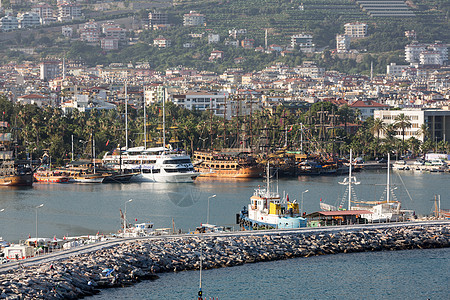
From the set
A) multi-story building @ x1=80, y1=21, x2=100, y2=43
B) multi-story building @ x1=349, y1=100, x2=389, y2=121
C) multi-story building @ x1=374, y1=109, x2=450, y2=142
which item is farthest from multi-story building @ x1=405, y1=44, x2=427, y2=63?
multi-story building @ x1=374, y1=109, x2=450, y2=142

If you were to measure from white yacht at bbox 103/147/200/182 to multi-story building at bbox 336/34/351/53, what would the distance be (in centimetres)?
12029

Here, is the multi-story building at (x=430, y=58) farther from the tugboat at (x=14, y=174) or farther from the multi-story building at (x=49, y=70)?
the tugboat at (x=14, y=174)

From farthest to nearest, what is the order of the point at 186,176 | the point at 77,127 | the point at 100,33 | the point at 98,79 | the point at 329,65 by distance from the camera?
the point at 100,33, the point at 329,65, the point at 98,79, the point at 77,127, the point at 186,176

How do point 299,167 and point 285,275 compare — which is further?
point 299,167

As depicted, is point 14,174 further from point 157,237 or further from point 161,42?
point 161,42

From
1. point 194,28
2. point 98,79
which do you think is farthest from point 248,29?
point 98,79

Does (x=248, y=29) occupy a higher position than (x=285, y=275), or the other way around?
(x=248, y=29)

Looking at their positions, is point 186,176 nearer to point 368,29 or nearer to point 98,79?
point 98,79

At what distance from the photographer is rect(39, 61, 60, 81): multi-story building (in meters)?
165

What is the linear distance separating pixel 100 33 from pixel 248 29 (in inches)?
1079

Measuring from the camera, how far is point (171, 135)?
274ft

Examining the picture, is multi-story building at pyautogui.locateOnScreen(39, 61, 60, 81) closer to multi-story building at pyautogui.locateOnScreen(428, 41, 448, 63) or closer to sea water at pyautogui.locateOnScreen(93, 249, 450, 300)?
multi-story building at pyautogui.locateOnScreen(428, 41, 448, 63)

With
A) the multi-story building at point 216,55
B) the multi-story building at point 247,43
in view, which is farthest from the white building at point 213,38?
the multi-story building at point 216,55

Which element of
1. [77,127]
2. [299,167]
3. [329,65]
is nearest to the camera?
[299,167]
